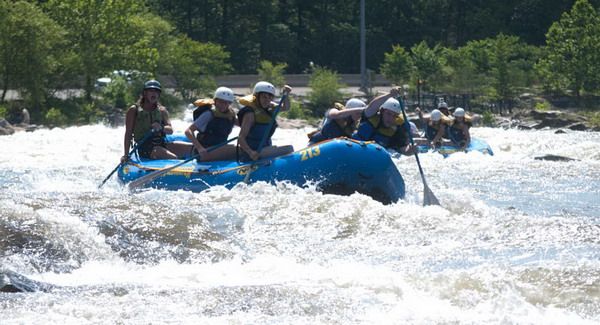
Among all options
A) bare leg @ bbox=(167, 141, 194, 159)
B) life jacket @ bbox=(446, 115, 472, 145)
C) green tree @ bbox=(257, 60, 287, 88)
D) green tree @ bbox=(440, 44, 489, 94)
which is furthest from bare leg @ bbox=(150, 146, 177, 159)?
green tree @ bbox=(440, 44, 489, 94)

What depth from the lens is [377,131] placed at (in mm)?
13031

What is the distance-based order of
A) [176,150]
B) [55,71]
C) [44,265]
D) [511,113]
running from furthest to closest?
[511,113]
[55,71]
[176,150]
[44,265]

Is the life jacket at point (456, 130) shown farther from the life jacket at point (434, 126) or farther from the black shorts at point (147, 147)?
the black shorts at point (147, 147)

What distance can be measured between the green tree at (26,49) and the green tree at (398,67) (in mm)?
18227

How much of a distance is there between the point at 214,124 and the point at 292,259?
4388 millimetres

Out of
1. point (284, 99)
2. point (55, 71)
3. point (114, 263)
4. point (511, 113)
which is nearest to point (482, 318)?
point (114, 263)

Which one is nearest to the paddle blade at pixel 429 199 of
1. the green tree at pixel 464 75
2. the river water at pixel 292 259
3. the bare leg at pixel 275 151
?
the river water at pixel 292 259

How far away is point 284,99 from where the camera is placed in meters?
12.7

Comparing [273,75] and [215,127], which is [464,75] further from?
[215,127]

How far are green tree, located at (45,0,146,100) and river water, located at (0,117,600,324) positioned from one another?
2437cm

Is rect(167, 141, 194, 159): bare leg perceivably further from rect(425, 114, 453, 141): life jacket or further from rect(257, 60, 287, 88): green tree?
rect(257, 60, 287, 88): green tree

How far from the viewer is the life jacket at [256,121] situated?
12766 mm

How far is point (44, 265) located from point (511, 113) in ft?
117

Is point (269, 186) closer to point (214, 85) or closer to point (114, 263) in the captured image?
point (114, 263)
